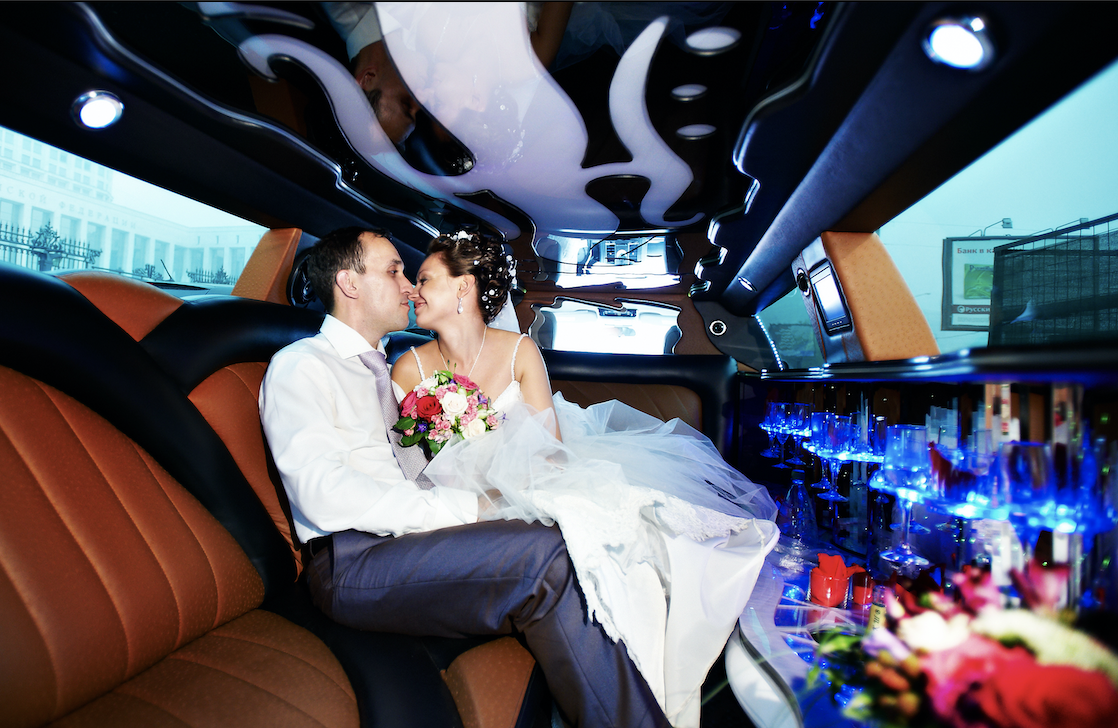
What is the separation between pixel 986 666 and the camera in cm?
59

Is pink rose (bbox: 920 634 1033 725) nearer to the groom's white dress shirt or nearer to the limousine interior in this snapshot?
the limousine interior

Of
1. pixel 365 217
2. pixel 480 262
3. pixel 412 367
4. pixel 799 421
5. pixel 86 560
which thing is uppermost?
pixel 365 217

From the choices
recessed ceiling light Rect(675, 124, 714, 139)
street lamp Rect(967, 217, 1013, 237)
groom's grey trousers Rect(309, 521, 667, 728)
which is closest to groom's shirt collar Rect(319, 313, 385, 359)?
groom's grey trousers Rect(309, 521, 667, 728)

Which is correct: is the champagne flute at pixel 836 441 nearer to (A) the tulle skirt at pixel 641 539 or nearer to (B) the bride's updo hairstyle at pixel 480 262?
(A) the tulle skirt at pixel 641 539

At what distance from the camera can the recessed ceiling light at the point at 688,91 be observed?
134 centimetres

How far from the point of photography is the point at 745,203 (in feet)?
6.61

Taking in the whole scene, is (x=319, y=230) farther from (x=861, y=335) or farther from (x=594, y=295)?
(x=861, y=335)

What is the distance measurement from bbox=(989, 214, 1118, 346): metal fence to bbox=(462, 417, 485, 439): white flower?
3307 millimetres

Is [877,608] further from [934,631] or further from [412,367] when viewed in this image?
[412,367]

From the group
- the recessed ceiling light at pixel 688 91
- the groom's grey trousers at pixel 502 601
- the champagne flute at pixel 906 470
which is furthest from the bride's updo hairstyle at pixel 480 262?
the champagne flute at pixel 906 470

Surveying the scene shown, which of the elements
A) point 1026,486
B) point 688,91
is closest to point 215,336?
point 688,91

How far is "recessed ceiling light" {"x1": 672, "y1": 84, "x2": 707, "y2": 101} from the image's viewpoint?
134 centimetres

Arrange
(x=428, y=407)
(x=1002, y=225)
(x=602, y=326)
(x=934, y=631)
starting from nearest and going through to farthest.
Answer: (x=934, y=631)
(x=428, y=407)
(x=1002, y=225)
(x=602, y=326)

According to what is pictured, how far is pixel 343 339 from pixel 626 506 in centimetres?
100
